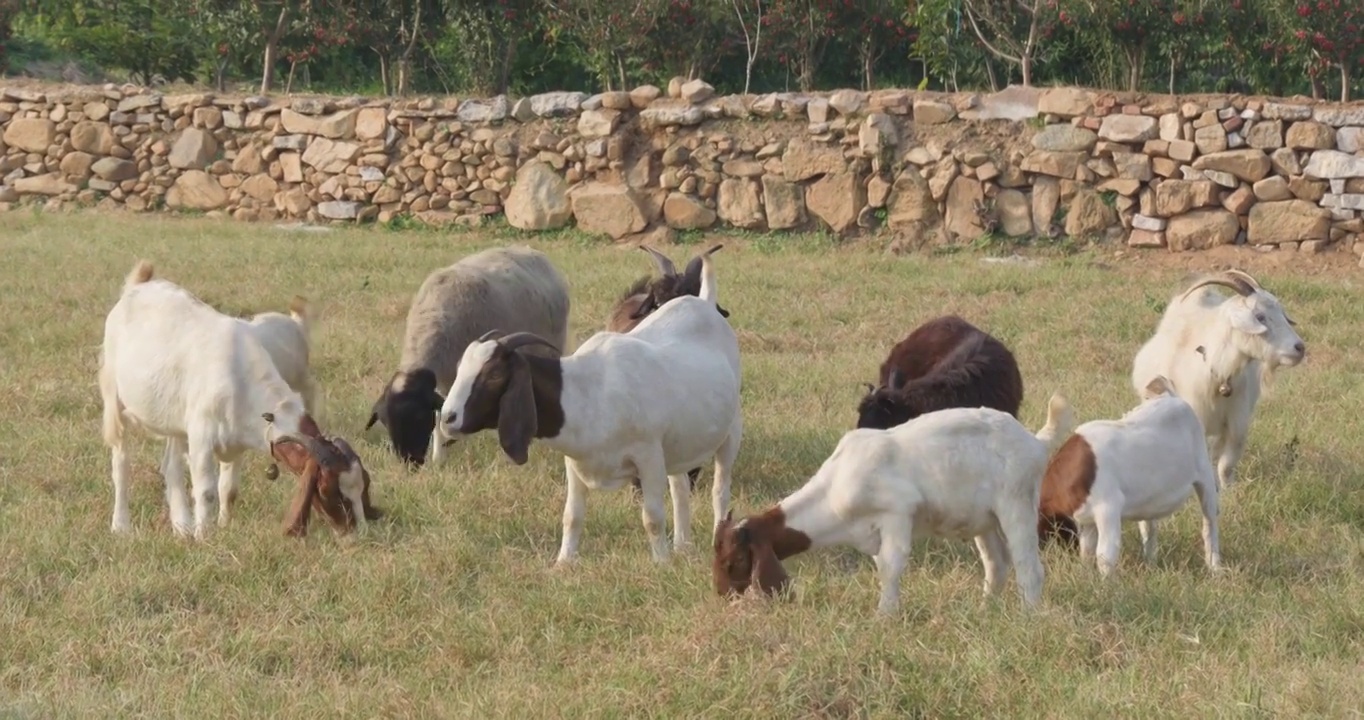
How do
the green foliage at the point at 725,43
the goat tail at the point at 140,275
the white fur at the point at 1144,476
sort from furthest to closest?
the green foliage at the point at 725,43 < the goat tail at the point at 140,275 < the white fur at the point at 1144,476

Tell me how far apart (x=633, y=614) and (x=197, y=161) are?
1457cm

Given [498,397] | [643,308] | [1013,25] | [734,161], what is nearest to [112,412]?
[498,397]

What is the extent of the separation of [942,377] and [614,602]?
2.31m

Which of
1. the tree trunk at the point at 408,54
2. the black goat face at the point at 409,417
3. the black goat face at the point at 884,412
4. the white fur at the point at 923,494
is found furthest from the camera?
the tree trunk at the point at 408,54

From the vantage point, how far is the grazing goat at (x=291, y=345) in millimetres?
7395

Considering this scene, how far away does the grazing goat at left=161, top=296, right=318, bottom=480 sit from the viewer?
739 centimetres

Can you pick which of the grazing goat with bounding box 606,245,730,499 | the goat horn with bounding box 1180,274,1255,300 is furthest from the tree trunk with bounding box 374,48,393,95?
the goat horn with bounding box 1180,274,1255,300

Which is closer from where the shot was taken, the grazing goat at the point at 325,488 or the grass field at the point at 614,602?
the grass field at the point at 614,602

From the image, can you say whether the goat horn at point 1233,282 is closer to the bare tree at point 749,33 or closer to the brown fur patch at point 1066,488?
the brown fur patch at point 1066,488

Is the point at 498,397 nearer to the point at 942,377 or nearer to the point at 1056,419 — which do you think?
the point at 1056,419

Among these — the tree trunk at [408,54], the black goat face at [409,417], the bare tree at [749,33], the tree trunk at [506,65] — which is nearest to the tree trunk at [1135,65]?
the bare tree at [749,33]

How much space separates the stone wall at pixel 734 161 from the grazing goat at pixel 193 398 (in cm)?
968

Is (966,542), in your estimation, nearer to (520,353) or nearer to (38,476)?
(520,353)

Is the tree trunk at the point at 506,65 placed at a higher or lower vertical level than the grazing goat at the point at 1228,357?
higher
